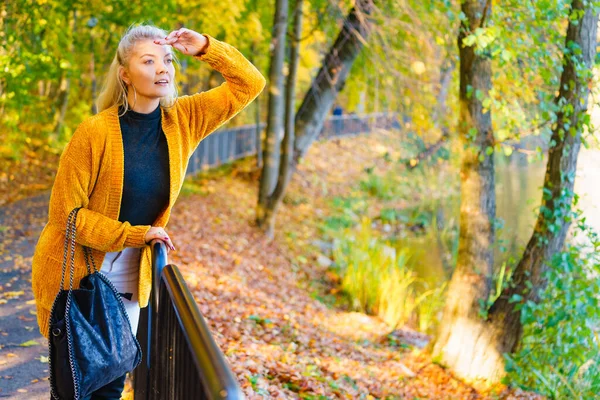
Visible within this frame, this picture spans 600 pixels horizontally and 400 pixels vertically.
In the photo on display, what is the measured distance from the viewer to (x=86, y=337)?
283cm

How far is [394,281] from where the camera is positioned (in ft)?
38.3

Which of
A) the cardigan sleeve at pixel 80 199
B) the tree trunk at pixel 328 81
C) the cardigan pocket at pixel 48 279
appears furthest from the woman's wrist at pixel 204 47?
the tree trunk at pixel 328 81

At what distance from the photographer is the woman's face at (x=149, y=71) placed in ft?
10.4

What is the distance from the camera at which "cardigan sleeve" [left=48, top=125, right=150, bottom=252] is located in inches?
118

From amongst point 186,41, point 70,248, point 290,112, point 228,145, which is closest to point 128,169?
point 70,248

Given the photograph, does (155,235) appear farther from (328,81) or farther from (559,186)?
(328,81)

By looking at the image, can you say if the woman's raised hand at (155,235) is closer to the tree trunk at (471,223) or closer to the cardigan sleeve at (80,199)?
the cardigan sleeve at (80,199)

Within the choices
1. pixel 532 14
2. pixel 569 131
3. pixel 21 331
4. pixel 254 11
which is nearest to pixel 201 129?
pixel 21 331

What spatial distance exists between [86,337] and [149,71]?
1.16 m

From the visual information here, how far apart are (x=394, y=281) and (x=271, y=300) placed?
8.27ft

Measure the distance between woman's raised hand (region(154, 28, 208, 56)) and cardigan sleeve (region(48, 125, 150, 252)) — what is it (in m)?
0.57

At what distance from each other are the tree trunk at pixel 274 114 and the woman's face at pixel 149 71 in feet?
32.9

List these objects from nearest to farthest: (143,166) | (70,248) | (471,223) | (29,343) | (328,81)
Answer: (70,248) < (143,166) < (29,343) < (471,223) < (328,81)

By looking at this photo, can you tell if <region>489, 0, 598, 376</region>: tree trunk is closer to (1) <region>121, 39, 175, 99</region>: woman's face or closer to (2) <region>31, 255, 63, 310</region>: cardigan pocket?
(1) <region>121, 39, 175, 99</region>: woman's face
